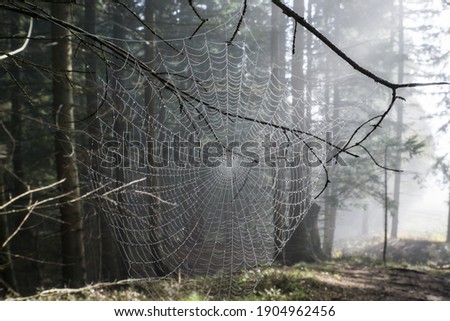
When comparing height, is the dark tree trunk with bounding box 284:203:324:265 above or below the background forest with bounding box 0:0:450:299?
below

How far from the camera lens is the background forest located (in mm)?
4965

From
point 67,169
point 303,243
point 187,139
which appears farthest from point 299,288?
point 303,243

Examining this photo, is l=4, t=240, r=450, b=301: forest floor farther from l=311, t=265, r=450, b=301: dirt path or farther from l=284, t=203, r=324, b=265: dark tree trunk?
l=284, t=203, r=324, b=265: dark tree trunk

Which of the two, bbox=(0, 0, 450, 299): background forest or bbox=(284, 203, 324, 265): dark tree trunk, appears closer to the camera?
bbox=(0, 0, 450, 299): background forest

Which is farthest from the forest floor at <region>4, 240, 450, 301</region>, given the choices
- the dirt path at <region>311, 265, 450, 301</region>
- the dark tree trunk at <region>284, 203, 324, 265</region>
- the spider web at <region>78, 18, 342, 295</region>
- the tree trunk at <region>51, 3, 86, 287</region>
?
the dark tree trunk at <region>284, 203, 324, 265</region>

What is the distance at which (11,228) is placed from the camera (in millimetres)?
10734

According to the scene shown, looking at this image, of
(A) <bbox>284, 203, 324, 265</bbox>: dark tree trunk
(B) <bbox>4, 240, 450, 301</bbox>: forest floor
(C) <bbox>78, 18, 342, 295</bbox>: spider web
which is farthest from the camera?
(A) <bbox>284, 203, 324, 265</bbox>: dark tree trunk

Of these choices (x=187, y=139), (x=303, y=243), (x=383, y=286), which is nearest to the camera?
(x=187, y=139)

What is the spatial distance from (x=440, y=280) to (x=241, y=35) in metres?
7.30

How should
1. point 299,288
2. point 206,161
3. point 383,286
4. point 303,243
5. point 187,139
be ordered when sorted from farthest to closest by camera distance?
point 303,243 → point 206,161 → point 383,286 → point 299,288 → point 187,139

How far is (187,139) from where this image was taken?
15.0 feet

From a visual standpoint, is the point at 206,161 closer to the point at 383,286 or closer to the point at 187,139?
the point at 187,139

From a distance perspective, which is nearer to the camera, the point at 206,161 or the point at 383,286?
the point at 383,286
